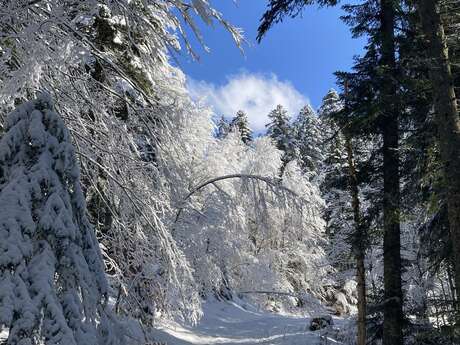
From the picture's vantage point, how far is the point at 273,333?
15.4 m

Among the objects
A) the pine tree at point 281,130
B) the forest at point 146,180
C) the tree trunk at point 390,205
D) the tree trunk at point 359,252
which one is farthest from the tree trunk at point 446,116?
the pine tree at point 281,130

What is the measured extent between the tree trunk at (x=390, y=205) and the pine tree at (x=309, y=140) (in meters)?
28.6

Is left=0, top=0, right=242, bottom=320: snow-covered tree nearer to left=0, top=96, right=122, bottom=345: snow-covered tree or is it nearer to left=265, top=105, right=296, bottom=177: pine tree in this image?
left=0, top=96, right=122, bottom=345: snow-covered tree

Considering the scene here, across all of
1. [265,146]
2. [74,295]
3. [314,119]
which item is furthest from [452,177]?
[314,119]

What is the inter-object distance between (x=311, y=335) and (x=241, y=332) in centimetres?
283

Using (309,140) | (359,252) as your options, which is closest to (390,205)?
(359,252)

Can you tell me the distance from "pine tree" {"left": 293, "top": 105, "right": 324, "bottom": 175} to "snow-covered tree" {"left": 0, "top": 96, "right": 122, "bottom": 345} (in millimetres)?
37785

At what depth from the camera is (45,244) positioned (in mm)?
1796

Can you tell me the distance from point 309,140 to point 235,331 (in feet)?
102

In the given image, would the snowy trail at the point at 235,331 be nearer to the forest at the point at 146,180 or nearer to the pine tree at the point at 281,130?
the forest at the point at 146,180

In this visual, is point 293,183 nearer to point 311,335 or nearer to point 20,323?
point 311,335

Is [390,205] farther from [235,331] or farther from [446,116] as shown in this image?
[235,331]

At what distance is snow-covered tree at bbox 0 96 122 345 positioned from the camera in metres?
1.65

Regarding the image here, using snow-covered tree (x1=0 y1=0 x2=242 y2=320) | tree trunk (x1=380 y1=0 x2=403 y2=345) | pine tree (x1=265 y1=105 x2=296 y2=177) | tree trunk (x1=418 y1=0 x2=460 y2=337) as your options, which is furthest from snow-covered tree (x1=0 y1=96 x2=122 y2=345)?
pine tree (x1=265 y1=105 x2=296 y2=177)
